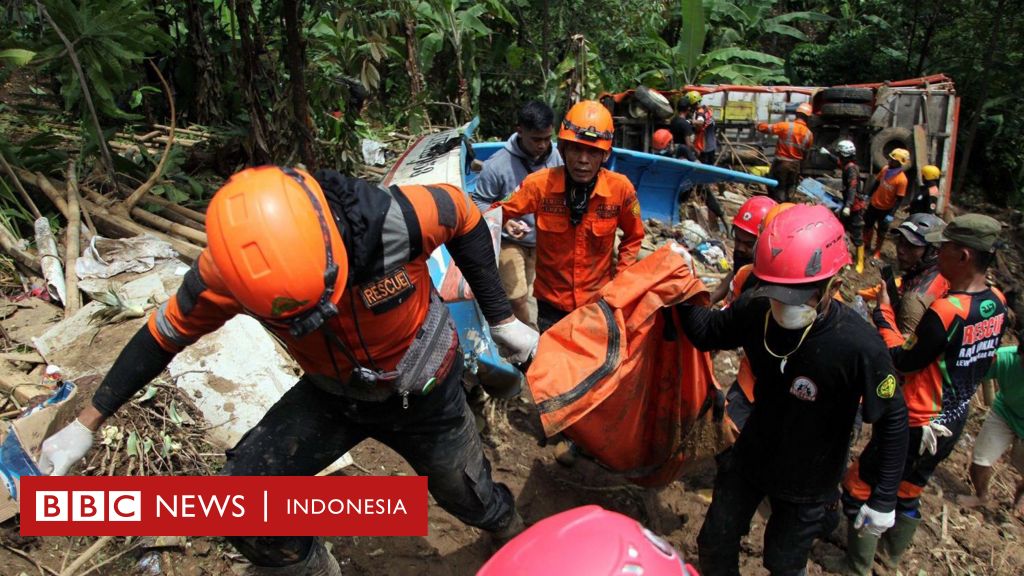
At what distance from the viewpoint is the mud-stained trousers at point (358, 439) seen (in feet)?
7.64

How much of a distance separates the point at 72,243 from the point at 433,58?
22.8ft

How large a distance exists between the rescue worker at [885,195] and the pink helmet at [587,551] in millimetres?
8607

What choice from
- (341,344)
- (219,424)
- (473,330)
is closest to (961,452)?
(473,330)

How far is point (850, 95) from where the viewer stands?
33.6 feet

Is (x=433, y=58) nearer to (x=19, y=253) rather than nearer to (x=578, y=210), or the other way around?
(x=19, y=253)

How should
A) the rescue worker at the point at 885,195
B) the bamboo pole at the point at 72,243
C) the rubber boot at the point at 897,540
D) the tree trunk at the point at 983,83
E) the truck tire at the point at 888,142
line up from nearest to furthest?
the rubber boot at the point at 897,540 < the bamboo pole at the point at 72,243 < the rescue worker at the point at 885,195 < the truck tire at the point at 888,142 < the tree trunk at the point at 983,83

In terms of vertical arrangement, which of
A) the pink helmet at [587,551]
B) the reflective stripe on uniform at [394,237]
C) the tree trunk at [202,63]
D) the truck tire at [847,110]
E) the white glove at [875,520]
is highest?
the tree trunk at [202,63]

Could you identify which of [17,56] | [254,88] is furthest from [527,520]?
[17,56]

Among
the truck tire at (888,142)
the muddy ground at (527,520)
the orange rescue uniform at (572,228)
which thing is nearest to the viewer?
the muddy ground at (527,520)

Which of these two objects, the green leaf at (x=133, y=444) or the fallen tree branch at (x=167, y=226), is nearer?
the green leaf at (x=133, y=444)

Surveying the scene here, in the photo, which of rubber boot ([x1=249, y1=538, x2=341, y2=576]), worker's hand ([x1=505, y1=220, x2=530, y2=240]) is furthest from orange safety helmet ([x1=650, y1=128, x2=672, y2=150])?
rubber boot ([x1=249, y1=538, x2=341, y2=576])

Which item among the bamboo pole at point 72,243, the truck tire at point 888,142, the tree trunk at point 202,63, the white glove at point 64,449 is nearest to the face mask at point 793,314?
the white glove at point 64,449

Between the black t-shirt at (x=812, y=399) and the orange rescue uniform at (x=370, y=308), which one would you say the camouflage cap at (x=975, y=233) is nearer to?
the black t-shirt at (x=812, y=399)

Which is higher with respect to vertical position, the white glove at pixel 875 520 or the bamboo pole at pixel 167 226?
the bamboo pole at pixel 167 226
